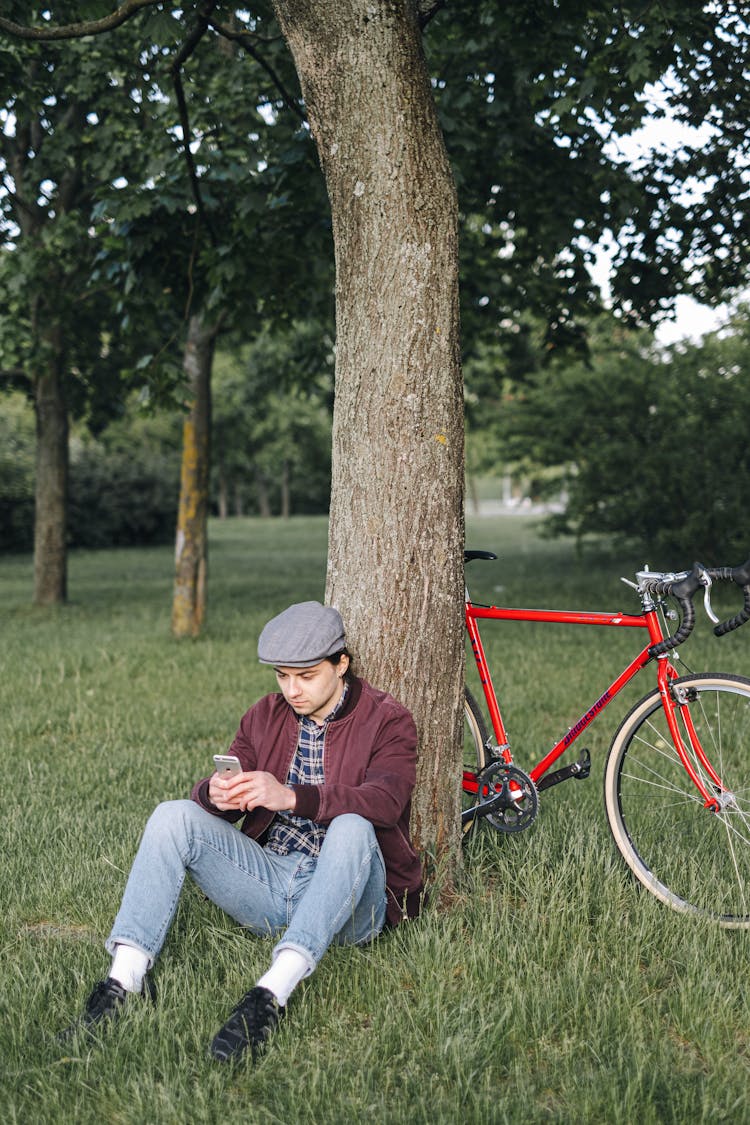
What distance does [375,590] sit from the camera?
3629mm

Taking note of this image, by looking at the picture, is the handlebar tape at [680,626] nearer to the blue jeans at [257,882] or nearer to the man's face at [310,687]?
the man's face at [310,687]

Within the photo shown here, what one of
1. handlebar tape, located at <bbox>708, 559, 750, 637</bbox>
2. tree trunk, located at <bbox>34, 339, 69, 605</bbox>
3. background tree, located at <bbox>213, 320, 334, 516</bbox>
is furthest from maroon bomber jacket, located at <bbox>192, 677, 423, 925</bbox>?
tree trunk, located at <bbox>34, 339, 69, 605</bbox>

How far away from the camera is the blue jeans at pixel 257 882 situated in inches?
114

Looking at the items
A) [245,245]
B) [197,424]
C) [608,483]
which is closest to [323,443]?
[608,483]

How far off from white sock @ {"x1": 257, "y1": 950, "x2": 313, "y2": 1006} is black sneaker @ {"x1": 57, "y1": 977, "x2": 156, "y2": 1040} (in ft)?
1.20

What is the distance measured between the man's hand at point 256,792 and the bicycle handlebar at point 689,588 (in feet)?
4.86

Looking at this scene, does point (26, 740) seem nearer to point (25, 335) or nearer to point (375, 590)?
point (375, 590)

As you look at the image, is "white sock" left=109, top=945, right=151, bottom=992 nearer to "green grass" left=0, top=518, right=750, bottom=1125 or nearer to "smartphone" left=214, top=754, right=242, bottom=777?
"green grass" left=0, top=518, right=750, bottom=1125

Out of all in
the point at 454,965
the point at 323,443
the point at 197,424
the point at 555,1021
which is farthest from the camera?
the point at 323,443

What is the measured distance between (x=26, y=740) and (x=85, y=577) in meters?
13.7

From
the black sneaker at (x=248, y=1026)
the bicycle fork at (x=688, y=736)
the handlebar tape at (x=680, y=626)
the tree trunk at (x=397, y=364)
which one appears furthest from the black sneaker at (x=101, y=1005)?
the handlebar tape at (x=680, y=626)

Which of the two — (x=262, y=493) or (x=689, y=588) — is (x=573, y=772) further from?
(x=262, y=493)

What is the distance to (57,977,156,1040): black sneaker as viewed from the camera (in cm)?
276

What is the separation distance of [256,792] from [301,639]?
504 millimetres
